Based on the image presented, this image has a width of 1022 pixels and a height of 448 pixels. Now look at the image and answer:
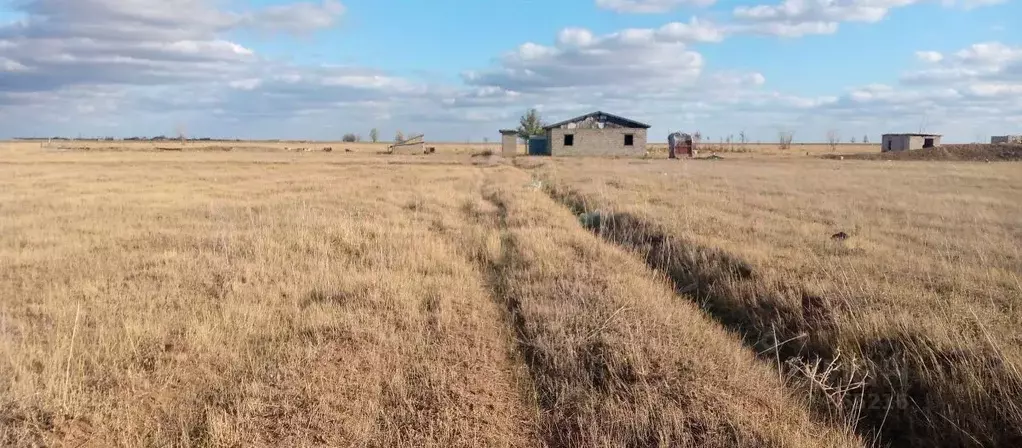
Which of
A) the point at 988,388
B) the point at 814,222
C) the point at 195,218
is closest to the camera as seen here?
the point at 988,388

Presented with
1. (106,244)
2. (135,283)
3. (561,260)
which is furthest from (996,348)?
(106,244)

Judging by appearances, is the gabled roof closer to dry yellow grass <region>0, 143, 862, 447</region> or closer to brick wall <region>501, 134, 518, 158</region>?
brick wall <region>501, 134, 518, 158</region>

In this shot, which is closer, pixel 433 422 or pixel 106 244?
pixel 433 422

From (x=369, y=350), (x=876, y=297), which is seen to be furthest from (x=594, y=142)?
(x=369, y=350)

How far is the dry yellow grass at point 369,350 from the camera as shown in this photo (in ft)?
13.8

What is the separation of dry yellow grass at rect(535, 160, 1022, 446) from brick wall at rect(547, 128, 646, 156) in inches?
1554

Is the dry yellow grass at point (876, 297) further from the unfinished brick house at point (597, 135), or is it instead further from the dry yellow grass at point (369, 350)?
the unfinished brick house at point (597, 135)

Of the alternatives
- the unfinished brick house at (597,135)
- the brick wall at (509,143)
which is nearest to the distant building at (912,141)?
the unfinished brick house at (597,135)

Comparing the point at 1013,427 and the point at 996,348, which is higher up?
the point at 996,348

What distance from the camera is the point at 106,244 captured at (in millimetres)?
10938

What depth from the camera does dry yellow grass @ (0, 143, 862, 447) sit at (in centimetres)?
421

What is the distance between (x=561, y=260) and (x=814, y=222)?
21.5ft

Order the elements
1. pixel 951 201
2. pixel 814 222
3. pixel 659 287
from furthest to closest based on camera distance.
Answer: pixel 951 201 < pixel 814 222 < pixel 659 287

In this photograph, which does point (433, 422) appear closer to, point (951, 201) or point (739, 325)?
point (739, 325)
